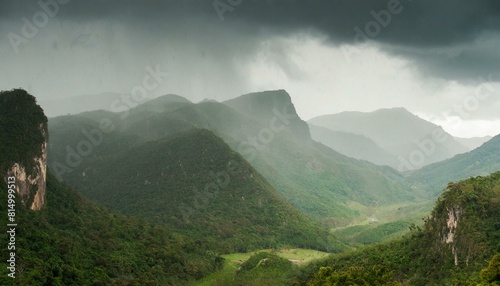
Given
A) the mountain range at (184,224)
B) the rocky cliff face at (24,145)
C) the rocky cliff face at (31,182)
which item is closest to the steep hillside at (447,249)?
the mountain range at (184,224)

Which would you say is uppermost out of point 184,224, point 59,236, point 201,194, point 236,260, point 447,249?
point 201,194

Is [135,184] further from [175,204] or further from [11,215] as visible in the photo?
[11,215]

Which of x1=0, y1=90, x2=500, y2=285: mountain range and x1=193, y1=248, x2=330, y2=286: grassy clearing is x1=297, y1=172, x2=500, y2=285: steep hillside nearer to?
x1=0, y1=90, x2=500, y2=285: mountain range

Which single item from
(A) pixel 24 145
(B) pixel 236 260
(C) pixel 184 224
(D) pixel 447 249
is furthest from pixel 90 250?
(D) pixel 447 249

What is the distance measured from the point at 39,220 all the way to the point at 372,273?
49.3 meters

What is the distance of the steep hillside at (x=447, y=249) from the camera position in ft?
178

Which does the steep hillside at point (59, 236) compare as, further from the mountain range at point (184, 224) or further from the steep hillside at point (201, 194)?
the steep hillside at point (201, 194)

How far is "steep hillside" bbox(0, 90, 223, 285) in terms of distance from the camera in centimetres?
5821

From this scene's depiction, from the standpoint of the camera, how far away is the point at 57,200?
86500 millimetres

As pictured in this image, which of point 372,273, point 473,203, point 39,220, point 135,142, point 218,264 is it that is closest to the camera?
point 372,273

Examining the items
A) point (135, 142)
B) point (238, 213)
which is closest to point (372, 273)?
point (238, 213)

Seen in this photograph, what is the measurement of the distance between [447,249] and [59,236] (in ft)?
183

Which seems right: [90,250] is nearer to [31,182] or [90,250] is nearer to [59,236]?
[59,236]

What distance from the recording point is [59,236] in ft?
227
